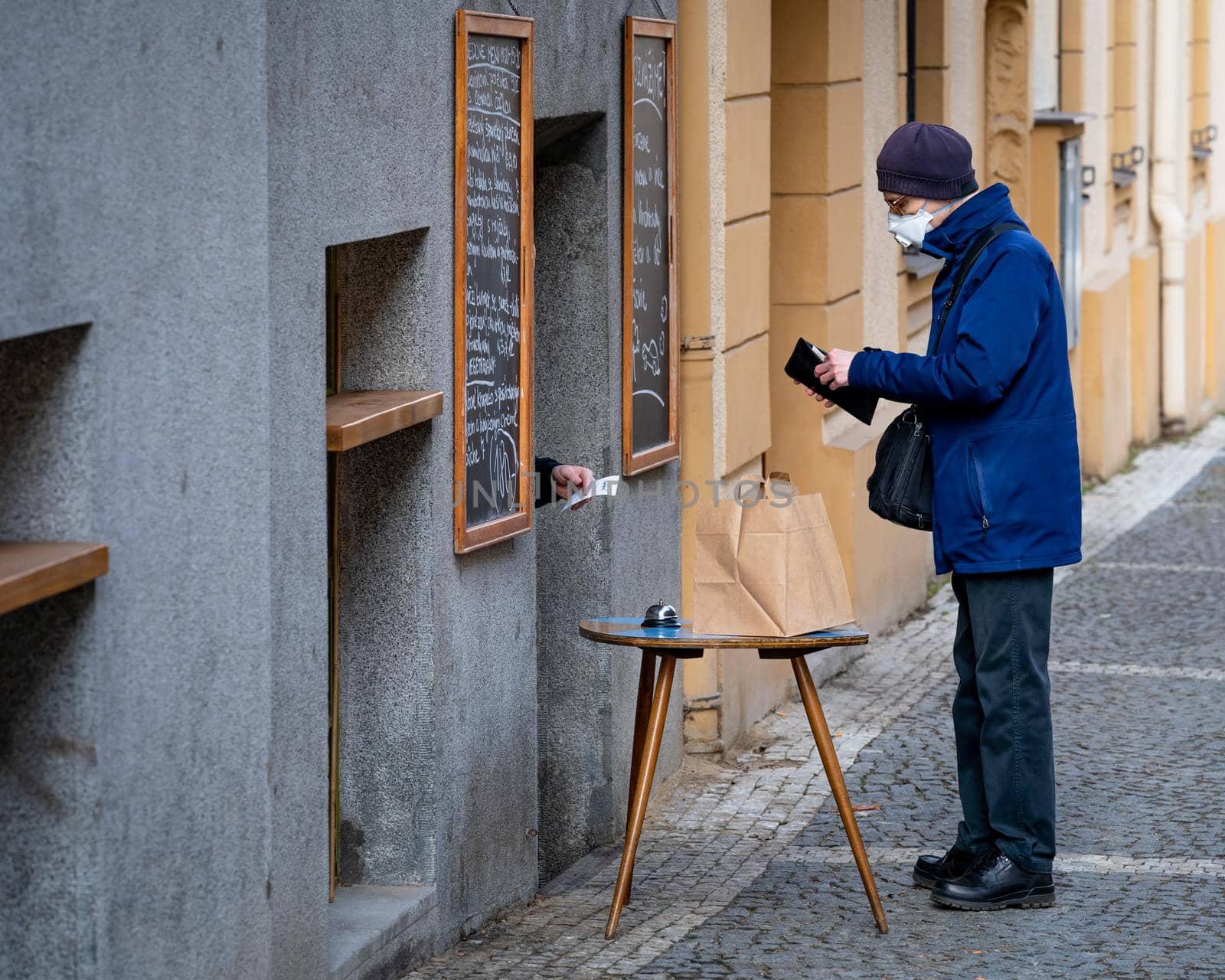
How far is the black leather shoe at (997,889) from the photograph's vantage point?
A: 5.60 meters

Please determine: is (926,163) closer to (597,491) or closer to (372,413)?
(597,491)

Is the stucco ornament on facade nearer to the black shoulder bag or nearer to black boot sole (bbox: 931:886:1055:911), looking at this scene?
the black shoulder bag

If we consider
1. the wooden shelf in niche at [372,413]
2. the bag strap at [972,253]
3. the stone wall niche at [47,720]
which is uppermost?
the bag strap at [972,253]

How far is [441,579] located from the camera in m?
5.20

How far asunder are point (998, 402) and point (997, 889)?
1.29 metres

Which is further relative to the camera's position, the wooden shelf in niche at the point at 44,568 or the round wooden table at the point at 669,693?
the round wooden table at the point at 669,693

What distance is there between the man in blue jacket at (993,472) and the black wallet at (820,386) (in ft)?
0.15

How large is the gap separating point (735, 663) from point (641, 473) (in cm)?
105

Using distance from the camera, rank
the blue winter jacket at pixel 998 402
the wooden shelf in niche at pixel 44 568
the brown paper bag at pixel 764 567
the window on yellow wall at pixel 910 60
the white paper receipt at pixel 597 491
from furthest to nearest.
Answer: the window on yellow wall at pixel 910 60
the white paper receipt at pixel 597 491
the blue winter jacket at pixel 998 402
the brown paper bag at pixel 764 567
the wooden shelf in niche at pixel 44 568

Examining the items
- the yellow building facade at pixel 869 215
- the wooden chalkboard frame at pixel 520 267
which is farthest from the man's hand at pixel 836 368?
the yellow building facade at pixel 869 215

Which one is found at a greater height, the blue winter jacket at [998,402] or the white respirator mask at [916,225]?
the white respirator mask at [916,225]

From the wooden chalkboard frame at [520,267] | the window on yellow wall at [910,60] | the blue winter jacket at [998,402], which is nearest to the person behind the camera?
the wooden chalkboard frame at [520,267]

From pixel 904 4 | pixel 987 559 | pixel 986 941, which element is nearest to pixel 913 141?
pixel 987 559

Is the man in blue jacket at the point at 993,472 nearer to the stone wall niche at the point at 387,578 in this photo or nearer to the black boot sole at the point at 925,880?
the black boot sole at the point at 925,880
